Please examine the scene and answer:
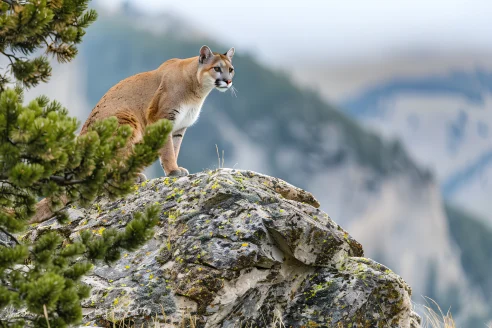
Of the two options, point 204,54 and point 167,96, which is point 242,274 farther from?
point 204,54

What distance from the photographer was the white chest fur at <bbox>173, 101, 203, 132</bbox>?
12.3 metres

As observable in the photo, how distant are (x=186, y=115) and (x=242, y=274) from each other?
4.90m

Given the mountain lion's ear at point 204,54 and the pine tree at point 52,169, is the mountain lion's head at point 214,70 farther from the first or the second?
the pine tree at point 52,169

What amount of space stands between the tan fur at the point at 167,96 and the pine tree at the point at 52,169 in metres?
3.62

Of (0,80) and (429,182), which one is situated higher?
(429,182)

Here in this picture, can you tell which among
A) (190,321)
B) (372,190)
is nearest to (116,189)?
(190,321)

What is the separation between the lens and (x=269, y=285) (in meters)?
8.67

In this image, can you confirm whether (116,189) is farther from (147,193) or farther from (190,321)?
(147,193)

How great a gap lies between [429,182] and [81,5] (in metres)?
190

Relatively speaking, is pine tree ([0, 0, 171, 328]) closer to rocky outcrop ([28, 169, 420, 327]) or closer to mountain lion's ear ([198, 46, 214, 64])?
rocky outcrop ([28, 169, 420, 327])

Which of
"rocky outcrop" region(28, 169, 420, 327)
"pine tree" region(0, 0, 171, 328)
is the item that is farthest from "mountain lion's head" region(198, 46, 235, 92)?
"pine tree" region(0, 0, 171, 328)

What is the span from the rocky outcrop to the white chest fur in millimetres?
3248

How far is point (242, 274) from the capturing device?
841cm

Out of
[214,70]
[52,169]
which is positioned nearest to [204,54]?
[214,70]
